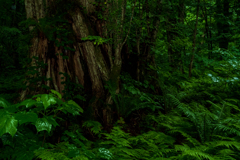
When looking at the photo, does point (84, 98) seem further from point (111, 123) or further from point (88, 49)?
point (88, 49)

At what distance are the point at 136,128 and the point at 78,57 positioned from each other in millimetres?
2086

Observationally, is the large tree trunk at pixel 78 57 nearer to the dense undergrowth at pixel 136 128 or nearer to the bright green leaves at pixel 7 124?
the dense undergrowth at pixel 136 128

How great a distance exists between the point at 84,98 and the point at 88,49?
1.19 meters

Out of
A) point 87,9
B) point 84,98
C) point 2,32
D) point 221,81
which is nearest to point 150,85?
point 221,81

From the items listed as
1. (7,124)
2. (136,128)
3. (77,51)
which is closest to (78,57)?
(77,51)

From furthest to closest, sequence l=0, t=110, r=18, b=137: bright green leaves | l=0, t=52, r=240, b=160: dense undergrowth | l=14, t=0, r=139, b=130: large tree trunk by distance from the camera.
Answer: l=14, t=0, r=139, b=130: large tree trunk, l=0, t=52, r=240, b=160: dense undergrowth, l=0, t=110, r=18, b=137: bright green leaves

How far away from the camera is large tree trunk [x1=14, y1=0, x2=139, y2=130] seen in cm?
343

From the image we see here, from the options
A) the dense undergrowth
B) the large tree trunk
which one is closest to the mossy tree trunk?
the large tree trunk

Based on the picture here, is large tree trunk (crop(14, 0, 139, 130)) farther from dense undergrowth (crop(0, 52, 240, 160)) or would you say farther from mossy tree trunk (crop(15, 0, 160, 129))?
dense undergrowth (crop(0, 52, 240, 160))

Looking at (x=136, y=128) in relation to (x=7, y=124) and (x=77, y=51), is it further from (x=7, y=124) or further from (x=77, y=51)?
(x=7, y=124)

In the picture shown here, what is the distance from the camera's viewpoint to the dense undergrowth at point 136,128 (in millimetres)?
1288

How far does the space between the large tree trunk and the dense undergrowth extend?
0.44 meters

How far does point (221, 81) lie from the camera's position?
14.3 feet

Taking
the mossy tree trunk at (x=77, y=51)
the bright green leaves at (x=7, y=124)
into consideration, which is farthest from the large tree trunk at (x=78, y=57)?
the bright green leaves at (x=7, y=124)
